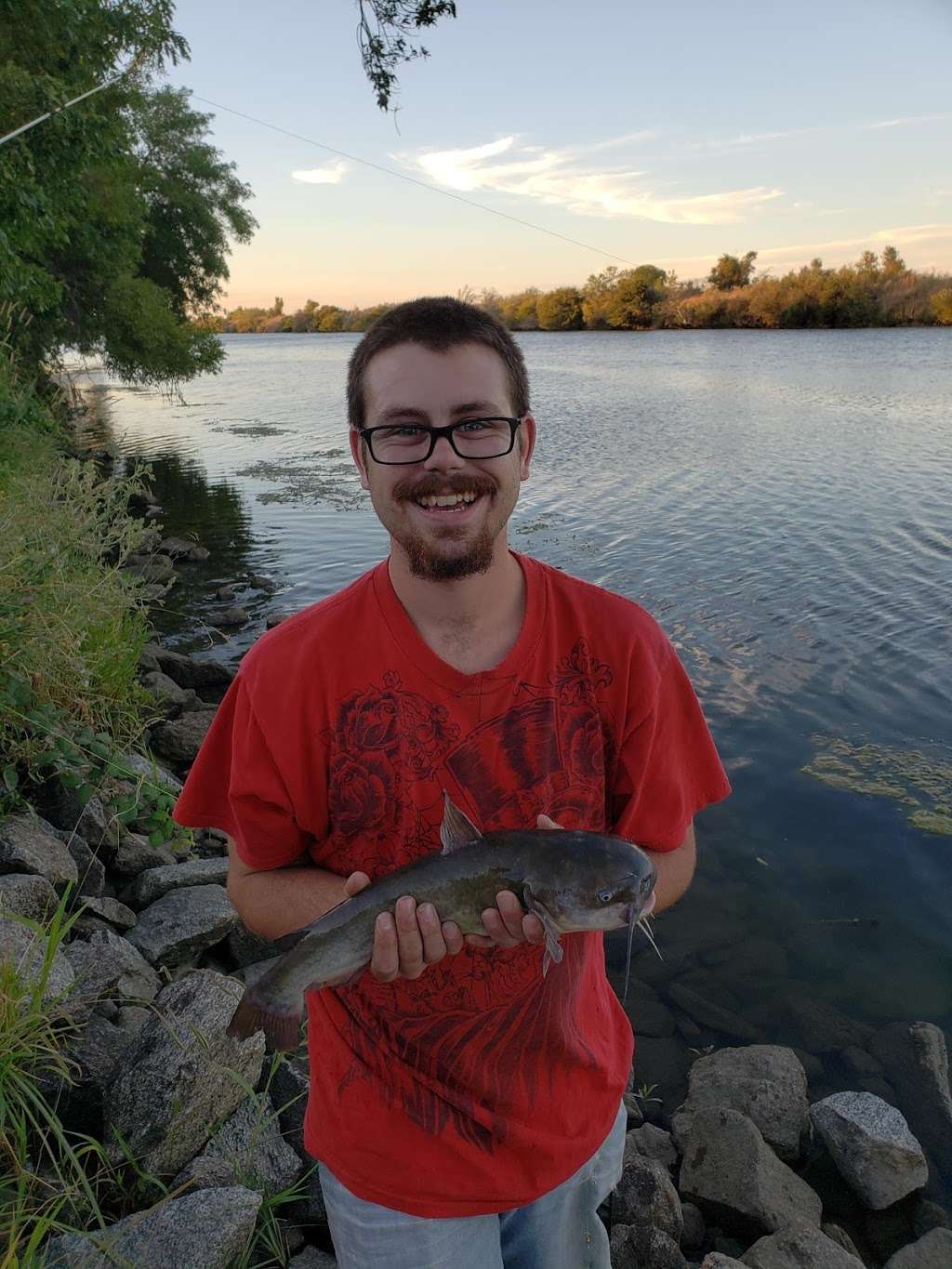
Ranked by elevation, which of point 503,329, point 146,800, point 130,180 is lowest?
point 146,800

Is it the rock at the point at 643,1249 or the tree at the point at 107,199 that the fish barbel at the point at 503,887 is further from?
the tree at the point at 107,199

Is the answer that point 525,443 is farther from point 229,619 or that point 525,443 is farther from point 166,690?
point 229,619

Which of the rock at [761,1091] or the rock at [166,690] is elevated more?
the rock at [166,690]

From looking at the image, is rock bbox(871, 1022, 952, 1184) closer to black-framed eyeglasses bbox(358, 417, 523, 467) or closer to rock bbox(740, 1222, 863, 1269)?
rock bbox(740, 1222, 863, 1269)

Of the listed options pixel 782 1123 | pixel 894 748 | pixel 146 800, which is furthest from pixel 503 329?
pixel 894 748

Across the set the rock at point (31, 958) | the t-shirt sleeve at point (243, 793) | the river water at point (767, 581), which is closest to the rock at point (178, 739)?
the river water at point (767, 581)

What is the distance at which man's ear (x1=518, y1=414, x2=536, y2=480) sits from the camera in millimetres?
2602

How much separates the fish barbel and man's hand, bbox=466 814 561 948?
0.06ft

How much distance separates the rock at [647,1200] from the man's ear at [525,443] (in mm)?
3167

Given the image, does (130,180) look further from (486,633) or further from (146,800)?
(486,633)

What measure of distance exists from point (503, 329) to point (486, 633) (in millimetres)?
Result: 967

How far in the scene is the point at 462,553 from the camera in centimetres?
239

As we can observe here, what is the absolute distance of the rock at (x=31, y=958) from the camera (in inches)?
136

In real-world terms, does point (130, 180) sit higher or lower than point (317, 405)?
higher
